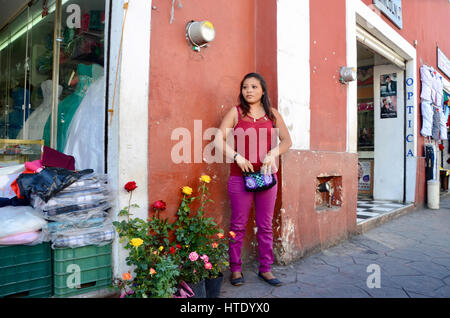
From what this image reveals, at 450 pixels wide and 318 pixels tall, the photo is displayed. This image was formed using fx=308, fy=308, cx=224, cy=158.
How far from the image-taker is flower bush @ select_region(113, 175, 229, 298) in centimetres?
195

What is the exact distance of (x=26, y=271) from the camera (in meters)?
2.04

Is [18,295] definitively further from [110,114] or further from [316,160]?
[316,160]

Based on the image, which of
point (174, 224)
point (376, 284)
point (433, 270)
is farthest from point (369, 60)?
point (174, 224)

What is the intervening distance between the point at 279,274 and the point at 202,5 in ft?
8.77

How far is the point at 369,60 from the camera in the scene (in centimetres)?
859

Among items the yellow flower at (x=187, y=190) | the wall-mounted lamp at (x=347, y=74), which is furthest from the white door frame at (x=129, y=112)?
the wall-mounted lamp at (x=347, y=74)

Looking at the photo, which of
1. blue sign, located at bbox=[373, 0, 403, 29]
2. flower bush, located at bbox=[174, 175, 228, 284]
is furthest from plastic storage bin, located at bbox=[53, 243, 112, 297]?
blue sign, located at bbox=[373, 0, 403, 29]

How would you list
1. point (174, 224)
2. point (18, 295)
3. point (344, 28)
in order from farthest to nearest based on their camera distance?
point (344, 28) → point (174, 224) → point (18, 295)

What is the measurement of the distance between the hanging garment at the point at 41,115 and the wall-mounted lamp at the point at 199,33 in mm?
1889

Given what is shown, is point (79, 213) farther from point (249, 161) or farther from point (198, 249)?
point (249, 161)

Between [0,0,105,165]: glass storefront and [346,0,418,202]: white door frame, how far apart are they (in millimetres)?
3411

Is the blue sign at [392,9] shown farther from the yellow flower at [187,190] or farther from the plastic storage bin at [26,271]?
the plastic storage bin at [26,271]

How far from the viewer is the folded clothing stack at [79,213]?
2.12 meters

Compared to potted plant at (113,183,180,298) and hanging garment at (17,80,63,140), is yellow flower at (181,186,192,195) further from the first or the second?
hanging garment at (17,80,63,140)
